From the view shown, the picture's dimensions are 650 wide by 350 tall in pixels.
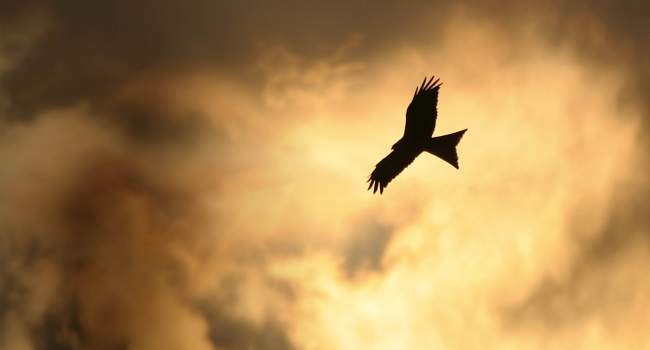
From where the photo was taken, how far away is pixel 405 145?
104 feet

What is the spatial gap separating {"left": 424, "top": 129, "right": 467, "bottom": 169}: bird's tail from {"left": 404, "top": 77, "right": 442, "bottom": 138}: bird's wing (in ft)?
2.09

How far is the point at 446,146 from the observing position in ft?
102

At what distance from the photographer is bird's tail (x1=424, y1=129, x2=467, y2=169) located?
30734mm

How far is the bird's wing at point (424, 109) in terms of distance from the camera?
30.3m

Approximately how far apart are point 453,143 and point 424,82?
2.91 m

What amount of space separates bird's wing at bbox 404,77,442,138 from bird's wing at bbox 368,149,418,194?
2.11 m

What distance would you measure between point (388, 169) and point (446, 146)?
11.3 ft

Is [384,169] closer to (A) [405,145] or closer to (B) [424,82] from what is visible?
(A) [405,145]

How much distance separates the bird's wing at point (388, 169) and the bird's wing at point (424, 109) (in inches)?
83.0

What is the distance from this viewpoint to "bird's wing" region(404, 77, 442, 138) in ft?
99.6

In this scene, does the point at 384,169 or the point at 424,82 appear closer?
the point at 424,82

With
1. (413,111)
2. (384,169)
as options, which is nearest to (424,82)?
(413,111)

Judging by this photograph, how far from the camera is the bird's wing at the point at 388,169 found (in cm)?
3259

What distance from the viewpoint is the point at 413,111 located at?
1201 inches
